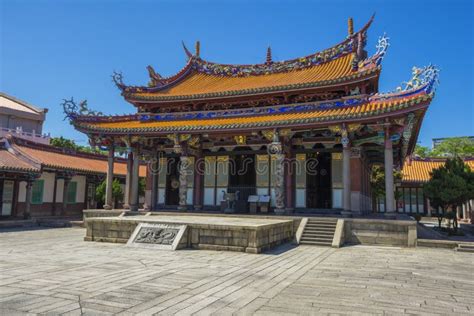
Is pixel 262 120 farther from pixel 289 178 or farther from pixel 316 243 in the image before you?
pixel 316 243

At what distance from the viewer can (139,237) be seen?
1048 centimetres

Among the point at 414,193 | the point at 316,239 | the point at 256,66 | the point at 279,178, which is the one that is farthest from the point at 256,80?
the point at 414,193

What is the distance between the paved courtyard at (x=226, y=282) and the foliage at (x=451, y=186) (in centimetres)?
705

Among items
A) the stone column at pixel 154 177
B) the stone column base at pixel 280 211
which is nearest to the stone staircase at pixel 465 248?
the stone column base at pixel 280 211

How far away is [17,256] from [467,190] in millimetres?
16863

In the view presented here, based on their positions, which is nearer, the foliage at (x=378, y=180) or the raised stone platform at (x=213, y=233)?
the raised stone platform at (x=213, y=233)

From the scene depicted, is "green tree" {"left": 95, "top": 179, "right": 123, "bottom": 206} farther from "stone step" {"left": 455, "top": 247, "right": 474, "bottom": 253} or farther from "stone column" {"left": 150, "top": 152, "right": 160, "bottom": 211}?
"stone step" {"left": 455, "top": 247, "right": 474, "bottom": 253}

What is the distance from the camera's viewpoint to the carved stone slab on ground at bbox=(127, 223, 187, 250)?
32.8 ft

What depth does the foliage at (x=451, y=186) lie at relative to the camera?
1559cm

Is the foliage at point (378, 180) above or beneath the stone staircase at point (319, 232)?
above

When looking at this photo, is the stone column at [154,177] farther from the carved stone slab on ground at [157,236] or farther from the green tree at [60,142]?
the green tree at [60,142]

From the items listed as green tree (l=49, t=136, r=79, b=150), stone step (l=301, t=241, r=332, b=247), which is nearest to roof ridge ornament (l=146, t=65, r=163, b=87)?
stone step (l=301, t=241, r=332, b=247)

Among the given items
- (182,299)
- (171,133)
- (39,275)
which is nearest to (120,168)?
(171,133)

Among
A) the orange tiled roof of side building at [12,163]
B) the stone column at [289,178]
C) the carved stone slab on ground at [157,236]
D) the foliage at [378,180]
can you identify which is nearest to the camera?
the carved stone slab on ground at [157,236]
